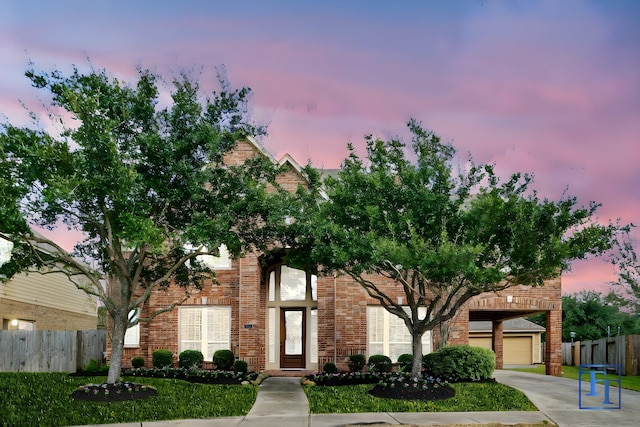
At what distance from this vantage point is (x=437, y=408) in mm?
17578

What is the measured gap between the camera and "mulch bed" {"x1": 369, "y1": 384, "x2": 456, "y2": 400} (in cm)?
1861

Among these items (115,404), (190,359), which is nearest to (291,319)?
(190,359)

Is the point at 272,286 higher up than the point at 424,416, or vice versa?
the point at 272,286

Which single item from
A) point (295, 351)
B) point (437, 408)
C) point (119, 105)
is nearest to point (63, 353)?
point (295, 351)

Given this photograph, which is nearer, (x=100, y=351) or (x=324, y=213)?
(x=324, y=213)

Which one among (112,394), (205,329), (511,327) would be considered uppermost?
(205,329)

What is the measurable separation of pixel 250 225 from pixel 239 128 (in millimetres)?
2880

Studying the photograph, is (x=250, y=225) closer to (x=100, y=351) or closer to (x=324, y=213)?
(x=324, y=213)

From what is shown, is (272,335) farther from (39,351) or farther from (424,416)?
(424,416)

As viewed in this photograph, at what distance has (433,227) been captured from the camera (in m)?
19.7

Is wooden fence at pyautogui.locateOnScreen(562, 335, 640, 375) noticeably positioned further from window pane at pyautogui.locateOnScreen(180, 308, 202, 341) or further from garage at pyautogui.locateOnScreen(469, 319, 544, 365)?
window pane at pyautogui.locateOnScreen(180, 308, 202, 341)

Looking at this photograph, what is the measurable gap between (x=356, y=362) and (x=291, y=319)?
368 cm

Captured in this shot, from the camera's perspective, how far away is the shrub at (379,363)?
25.6 metres

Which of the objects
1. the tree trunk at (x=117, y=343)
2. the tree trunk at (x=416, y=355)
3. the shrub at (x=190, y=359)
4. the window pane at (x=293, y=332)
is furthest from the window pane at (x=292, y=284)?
the tree trunk at (x=117, y=343)
